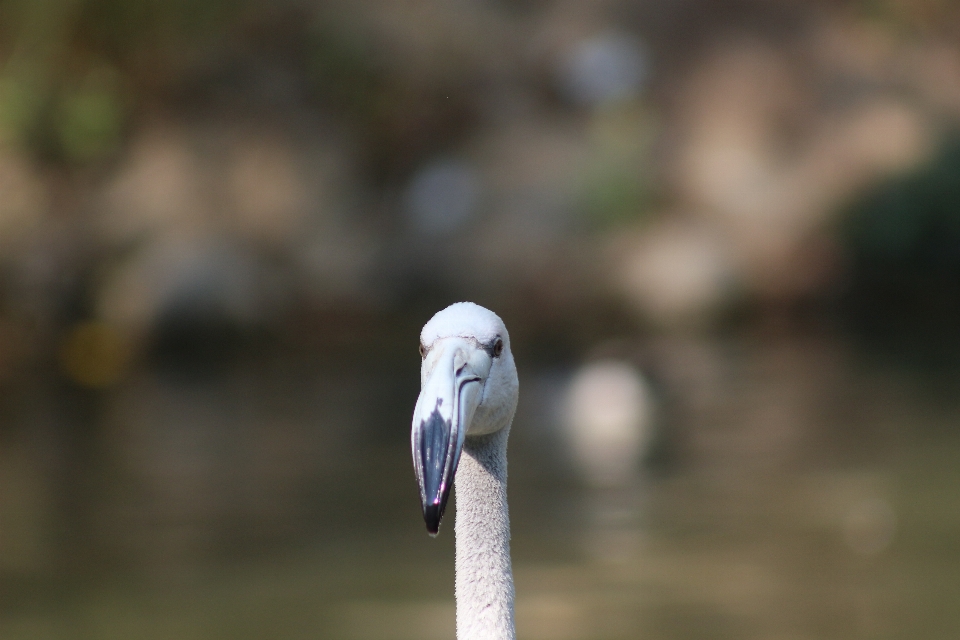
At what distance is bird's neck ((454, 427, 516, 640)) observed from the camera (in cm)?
282

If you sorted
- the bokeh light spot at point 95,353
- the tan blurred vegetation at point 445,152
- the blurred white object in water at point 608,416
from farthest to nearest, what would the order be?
the tan blurred vegetation at point 445,152
the bokeh light spot at point 95,353
the blurred white object in water at point 608,416

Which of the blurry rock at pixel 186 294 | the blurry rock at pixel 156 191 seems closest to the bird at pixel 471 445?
the blurry rock at pixel 186 294

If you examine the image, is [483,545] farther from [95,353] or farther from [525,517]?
[95,353]

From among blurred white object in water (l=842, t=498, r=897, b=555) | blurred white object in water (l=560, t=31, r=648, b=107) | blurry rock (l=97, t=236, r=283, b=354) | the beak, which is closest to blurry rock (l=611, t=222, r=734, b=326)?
blurred white object in water (l=560, t=31, r=648, b=107)

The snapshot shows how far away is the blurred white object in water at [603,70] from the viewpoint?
1529 cm

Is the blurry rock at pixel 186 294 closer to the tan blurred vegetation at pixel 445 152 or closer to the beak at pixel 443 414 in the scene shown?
the tan blurred vegetation at pixel 445 152

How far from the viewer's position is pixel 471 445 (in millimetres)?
2957

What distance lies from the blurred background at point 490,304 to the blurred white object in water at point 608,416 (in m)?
0.04

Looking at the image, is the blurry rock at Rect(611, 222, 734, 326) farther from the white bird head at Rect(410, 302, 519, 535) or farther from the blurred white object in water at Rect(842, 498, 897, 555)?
the white bird head at Rect(410, 302, 519, 535)

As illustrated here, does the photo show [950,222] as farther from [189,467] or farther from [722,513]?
[189,467]

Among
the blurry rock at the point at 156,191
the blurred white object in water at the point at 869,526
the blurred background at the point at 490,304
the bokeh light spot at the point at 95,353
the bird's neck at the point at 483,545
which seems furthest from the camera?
the blurry rock at the point at 156,191

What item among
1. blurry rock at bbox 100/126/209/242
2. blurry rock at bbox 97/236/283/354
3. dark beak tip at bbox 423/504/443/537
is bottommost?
dark beak tip at bbox 423/504/443/537

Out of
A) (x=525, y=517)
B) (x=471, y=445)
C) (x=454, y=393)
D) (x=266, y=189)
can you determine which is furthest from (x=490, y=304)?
(x=454, y=393)

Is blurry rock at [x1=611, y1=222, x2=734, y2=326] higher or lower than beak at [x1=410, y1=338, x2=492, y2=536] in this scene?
higher
